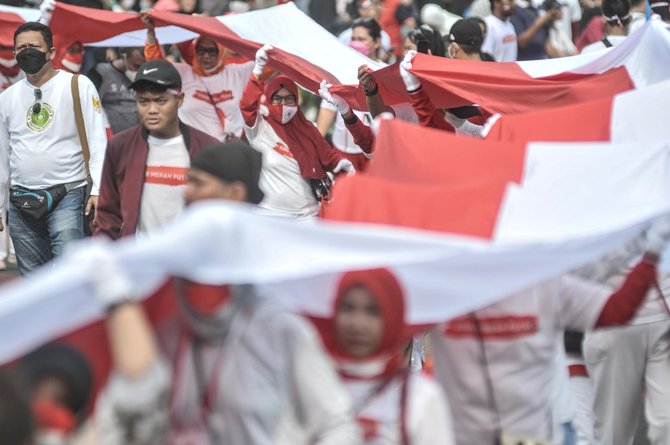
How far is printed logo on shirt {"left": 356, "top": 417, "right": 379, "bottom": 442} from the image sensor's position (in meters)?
4.51

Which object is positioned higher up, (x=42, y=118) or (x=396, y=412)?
(x=42, y=118)

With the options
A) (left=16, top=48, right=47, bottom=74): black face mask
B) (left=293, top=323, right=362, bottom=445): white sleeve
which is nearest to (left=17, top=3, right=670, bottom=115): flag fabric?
(left=16, top=48, right=47, bottom=74): black face mask

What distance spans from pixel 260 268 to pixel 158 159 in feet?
10.1

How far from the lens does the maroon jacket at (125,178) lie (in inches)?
284

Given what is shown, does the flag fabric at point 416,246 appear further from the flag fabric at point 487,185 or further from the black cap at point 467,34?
the black cap at point 467,34

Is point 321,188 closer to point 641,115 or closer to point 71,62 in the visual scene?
point 71,62

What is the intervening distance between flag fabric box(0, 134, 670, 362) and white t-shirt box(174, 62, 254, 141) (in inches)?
194

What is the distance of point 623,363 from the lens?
6824 mm

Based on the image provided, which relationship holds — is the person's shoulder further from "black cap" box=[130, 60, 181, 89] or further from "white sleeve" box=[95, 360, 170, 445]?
"white sleeve" box=[95, 360, 170, 445]

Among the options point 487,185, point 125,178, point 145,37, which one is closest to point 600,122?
point 487,185

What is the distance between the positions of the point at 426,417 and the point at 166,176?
310cm

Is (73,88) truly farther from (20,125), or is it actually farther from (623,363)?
(623,363)

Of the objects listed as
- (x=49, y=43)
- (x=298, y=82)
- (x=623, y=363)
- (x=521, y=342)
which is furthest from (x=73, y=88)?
(x=521, y=342)

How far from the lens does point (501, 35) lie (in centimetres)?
1360
